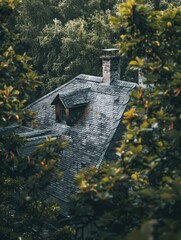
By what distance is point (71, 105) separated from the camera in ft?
74.3

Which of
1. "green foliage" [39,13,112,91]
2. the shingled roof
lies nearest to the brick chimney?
the shingled roof

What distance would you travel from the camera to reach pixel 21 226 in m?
10.9

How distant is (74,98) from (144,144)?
48.6 ft

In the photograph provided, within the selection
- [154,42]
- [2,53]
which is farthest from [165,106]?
[2,53]

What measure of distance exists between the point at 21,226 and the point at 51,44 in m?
30.5

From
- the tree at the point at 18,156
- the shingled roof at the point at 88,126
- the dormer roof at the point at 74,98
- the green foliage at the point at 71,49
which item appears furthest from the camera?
the green foliage at the point at 71,49

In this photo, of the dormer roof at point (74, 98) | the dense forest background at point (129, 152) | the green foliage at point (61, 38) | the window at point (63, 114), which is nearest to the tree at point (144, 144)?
the dense forest background at point (129, 152)

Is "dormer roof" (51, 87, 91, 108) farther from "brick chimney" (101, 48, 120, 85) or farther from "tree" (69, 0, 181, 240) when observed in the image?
"tree" (69, 0, 181, 240)

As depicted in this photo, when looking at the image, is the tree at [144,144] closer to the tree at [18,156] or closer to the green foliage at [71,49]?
the tree at [18,156]

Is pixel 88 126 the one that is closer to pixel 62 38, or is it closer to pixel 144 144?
pixel 144 144

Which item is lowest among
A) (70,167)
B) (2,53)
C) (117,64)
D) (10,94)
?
(70,167)

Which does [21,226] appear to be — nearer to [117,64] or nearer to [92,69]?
[117,64]

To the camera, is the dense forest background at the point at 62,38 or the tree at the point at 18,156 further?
the dense forest background at the point at 62,38

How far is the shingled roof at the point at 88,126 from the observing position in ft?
66.4
